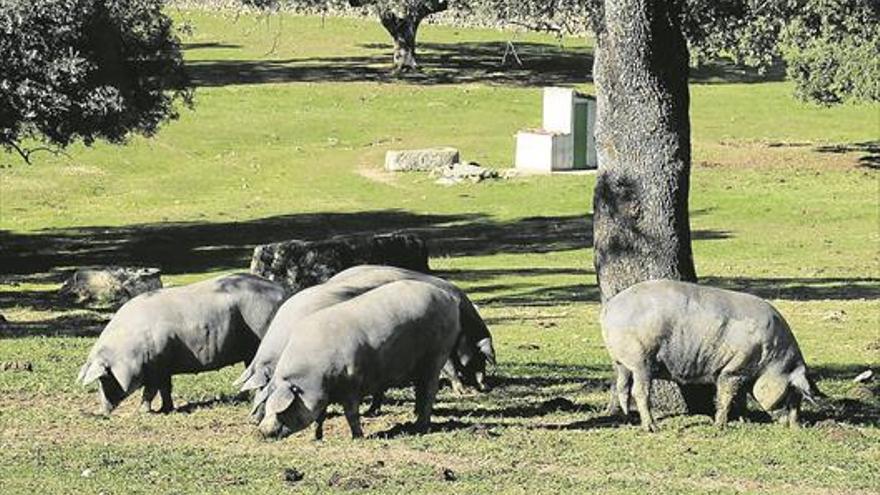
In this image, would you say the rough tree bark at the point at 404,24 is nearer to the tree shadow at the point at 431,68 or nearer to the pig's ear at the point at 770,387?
the tree shadow at the point at 431,68

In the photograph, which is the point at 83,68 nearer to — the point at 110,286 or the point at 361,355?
the point at 110,286

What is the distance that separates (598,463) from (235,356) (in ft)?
14.0

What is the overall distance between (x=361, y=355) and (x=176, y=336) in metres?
2.55

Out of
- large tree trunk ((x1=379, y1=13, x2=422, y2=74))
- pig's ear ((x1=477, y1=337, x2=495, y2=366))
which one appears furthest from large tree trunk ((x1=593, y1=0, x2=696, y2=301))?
large tree trunk ((x1=379, y1=13, x2=422, y2=74))

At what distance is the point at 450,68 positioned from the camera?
79562mm

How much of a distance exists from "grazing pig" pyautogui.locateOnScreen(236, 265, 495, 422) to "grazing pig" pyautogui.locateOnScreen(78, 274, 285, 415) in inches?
18.5

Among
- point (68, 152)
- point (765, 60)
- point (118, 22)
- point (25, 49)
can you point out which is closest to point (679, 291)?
point (25, 49)

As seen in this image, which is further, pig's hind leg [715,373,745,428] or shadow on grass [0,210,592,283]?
shadow on grass [0,210,592,283]

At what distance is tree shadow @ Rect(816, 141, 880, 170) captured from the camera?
5597cm

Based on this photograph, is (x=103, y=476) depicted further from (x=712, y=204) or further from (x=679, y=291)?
(x=712, y=204)

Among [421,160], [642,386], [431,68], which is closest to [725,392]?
[642,386]

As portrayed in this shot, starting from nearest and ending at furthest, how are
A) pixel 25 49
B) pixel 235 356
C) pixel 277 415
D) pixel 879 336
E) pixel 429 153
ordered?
pixel 277 415 → pixel 235 356 → pixel 879 336 → pixel 25 49 → pixel 429 153

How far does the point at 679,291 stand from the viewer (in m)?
15.5

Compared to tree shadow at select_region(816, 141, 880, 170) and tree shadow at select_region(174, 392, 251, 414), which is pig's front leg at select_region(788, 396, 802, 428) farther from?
tree shadow at select_region(816, 141, 880, 170)
